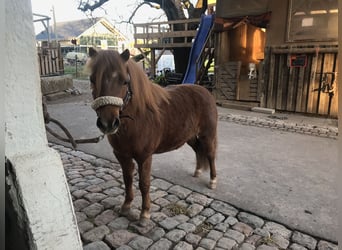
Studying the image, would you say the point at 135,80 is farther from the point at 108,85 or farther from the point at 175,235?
the point at 175,235

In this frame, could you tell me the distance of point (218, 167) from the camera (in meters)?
3.55

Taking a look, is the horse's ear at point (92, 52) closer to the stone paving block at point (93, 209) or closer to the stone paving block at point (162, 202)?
the stone paving block at point (93, 209)

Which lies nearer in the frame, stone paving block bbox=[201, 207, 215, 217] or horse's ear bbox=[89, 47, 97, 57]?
horse's ear bbox=[89, 47, 97, 57]

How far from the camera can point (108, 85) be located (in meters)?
1.76

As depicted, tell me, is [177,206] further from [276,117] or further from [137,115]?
[276,117]

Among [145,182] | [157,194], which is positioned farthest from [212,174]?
[145,182]

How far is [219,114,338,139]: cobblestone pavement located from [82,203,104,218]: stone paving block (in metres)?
4.21

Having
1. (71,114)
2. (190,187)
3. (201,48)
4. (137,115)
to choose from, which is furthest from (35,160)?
(201,48)

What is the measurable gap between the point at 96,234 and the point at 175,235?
64 centimetres

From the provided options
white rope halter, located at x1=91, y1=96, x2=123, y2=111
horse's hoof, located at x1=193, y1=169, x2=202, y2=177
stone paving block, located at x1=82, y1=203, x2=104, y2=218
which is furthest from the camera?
horse's hoof, located at x1=193, y1=169, x2=202, y2=177

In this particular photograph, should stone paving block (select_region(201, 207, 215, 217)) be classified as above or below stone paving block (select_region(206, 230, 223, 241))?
above

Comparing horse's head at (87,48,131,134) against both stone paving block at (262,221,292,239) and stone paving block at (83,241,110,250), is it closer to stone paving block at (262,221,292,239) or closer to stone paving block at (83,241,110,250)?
stone paving block at (83,241,110,250)

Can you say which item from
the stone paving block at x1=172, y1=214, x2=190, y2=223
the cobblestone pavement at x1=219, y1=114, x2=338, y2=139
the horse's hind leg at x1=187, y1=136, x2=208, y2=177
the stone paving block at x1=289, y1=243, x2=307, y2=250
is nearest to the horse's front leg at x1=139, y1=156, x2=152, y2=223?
the stone paving block at x1=172, y1=214, x2=190, y2=223

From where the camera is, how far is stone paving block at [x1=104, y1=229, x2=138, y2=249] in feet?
6.72
